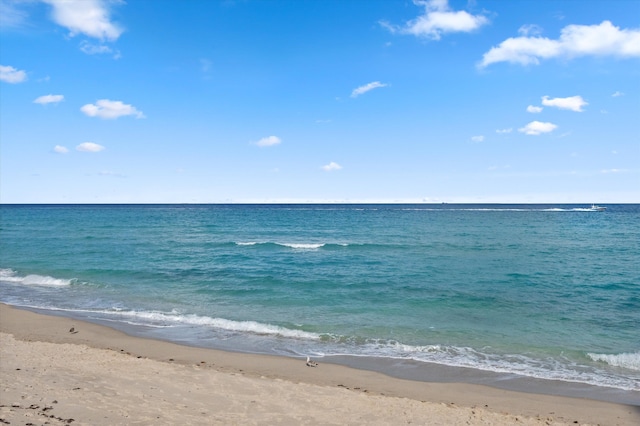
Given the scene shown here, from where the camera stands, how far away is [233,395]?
376 inches

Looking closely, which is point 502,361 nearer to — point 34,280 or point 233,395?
point 233,395

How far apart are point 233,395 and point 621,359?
10.9 metres

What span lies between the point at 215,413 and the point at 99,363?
4.90m

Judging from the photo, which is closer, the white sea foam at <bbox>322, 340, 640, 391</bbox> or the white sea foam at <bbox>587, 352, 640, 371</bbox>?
the white sea foam at <bbox>322, 340, 640, 391</bbox>

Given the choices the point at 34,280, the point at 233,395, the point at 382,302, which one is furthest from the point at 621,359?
the point at 34,280

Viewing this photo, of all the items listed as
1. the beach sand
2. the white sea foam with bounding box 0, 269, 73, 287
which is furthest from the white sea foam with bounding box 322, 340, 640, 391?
the white sea foam with bounding box 0, 269, 73, 287

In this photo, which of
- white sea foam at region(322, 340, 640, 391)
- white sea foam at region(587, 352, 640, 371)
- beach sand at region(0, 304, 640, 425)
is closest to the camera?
beach sand at region(0, 304, 640, 425)

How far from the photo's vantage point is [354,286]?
74.4ft

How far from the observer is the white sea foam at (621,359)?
12.2 meters

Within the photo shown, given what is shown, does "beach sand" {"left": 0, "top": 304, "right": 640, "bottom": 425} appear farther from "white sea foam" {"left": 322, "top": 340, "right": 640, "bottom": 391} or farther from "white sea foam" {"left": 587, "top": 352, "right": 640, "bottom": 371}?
"white sea foam" {"left": 587, "top": 352, "right": 640, "bottom": 371}

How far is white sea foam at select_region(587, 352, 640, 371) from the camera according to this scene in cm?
1216

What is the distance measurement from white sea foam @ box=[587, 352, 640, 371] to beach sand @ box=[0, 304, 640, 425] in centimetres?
312

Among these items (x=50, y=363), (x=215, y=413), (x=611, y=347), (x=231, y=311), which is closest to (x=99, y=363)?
(x=50, y=363)

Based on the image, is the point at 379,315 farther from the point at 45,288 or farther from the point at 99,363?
the point at 45,288
